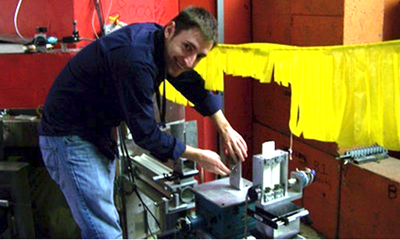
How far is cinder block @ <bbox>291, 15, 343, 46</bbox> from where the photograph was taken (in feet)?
7.07

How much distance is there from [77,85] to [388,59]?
1.07m

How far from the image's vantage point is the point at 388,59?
141 centimetres

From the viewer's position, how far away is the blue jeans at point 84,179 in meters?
1.43

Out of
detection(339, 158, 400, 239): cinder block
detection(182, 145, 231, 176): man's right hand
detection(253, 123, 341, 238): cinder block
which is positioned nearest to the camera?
detection(182, 145, 231, 176): man's right hand

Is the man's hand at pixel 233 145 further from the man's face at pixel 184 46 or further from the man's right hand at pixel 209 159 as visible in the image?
the man's face at pixel 184 46

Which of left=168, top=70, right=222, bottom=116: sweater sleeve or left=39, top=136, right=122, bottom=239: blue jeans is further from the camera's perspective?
left=168, top=70, right=222, bottom=116: sweater sleeve

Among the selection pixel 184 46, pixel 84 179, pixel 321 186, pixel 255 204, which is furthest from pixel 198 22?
pixel 321 186

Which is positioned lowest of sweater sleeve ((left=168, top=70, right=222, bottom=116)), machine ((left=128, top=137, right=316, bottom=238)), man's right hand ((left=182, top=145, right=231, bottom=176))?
machine ((left=128, top=137, right=316, bottom=238))

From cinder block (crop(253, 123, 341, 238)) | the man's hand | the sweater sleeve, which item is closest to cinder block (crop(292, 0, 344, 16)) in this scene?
cinder block (crop(253, 123, 341, 238))

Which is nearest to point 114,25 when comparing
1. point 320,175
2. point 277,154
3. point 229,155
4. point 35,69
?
point 35,69

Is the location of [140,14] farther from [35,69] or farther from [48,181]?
[48,181]

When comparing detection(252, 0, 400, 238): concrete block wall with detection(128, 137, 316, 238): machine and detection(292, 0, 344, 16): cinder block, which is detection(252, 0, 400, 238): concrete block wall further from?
detection(128, 137, 316, 238): machine

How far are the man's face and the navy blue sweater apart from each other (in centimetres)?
3

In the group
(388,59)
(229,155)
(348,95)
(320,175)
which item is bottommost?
(320,175)
